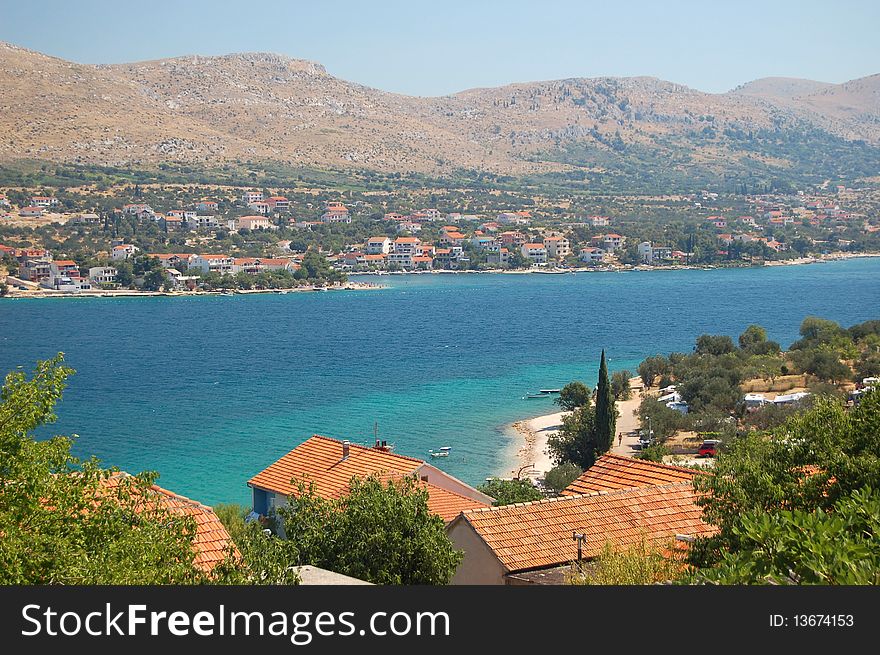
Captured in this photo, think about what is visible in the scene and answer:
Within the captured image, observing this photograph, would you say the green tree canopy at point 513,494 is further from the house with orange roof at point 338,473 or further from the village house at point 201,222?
the village house at point 201,222

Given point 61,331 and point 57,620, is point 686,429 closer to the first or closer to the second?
point 57,620

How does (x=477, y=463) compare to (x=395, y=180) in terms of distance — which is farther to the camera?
(x=395, y=180)

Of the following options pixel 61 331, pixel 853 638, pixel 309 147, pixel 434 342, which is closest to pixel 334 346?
pixel 434 342

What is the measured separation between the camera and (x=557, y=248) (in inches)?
5162

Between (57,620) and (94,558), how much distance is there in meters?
2.70

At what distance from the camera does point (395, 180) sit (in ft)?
593

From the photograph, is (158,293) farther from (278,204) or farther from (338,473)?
(338,473)

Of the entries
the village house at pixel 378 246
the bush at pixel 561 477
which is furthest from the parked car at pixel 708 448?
the village house at pixel 378 246

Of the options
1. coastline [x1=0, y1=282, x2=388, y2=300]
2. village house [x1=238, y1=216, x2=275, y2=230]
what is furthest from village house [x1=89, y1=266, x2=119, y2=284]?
village house [x1=238, y1=216, x2=275, y2=230]

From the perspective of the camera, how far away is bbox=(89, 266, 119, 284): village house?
3829 inches

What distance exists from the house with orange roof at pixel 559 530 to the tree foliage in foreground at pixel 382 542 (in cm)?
31

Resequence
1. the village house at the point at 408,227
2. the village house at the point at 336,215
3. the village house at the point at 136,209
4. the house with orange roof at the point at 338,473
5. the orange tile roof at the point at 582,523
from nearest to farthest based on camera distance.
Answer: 1. the orange tile roof at the point at 582,523
2. the house with orange roof at the point at 338,473
3. the village house at the point at 136,209
4. the village house at the point at 408,227
5. the village house at the point at 336,215

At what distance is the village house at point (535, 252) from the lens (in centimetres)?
12762

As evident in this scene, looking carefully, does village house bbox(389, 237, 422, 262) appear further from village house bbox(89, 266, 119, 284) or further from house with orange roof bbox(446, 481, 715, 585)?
house with orange roof bbox(446, 481, 715, 585)
